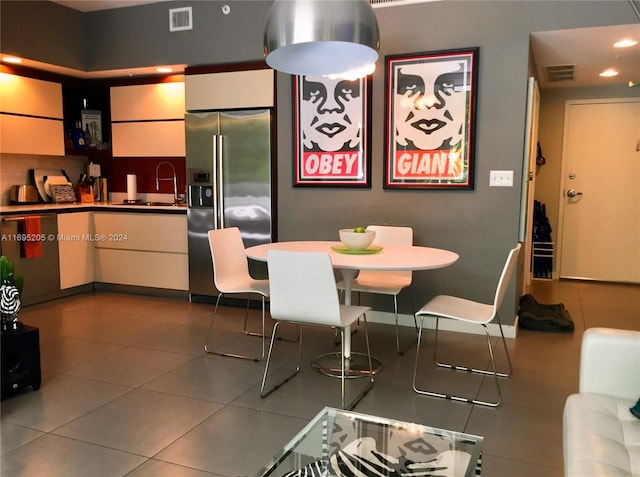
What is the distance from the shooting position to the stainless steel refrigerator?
465 centimetres

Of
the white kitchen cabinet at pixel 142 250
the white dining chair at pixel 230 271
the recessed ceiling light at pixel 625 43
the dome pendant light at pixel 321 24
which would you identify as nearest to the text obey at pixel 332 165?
the white dining chair at pixel 230 271

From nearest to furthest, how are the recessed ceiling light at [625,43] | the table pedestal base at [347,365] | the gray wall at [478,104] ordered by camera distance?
1. the table pedestal base at [347,365]
2. the gray wall at [478,104]
3. the recessed ceiling light at [625,43]

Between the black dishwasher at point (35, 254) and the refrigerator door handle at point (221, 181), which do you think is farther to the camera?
the refrigerator door handle at point (221, 181)

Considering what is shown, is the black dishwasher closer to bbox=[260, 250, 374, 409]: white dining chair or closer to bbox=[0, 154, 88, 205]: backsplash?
bbox=[0, 154, 88, 205]: backsplash

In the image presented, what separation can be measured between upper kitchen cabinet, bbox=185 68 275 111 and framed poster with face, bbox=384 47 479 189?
1082mm

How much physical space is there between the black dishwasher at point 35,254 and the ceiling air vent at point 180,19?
209cm

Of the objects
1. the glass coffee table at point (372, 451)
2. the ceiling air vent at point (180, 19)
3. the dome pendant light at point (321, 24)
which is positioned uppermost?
the ceiling air vent at point (180, 19)

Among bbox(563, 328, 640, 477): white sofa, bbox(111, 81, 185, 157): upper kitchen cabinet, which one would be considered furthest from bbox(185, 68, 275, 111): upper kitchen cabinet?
bbox(563, 328, 640, 477): white sofa

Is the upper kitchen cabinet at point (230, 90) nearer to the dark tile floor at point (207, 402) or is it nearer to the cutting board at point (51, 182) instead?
the cutting board at point (51, 182)

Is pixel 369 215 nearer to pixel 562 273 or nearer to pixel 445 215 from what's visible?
pixel 445 215

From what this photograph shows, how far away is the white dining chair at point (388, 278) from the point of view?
3.55m

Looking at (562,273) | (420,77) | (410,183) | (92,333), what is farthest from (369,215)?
(562,273)

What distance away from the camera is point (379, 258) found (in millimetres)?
2992

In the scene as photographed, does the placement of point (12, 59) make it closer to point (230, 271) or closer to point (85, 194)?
point (85, 194)
